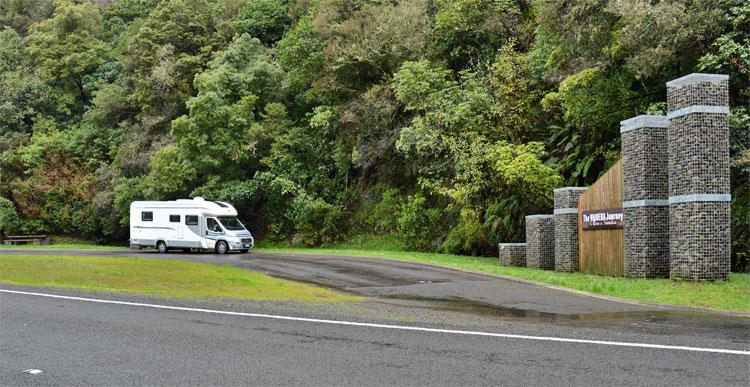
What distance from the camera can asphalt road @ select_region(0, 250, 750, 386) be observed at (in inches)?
261

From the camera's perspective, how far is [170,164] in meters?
41.5

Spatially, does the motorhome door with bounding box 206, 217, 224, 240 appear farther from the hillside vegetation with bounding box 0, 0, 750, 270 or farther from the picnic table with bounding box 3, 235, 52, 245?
the picnic table with bounding box 3, 235, 52, 245

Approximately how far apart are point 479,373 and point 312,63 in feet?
Result: 119

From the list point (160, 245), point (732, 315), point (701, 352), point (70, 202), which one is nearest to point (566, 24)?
point (732, 315)

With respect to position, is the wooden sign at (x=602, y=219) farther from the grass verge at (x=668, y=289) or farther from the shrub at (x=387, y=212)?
the shrub at (x=387, y=212)

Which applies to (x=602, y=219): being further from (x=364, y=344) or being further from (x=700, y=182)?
(x=364, y=344)

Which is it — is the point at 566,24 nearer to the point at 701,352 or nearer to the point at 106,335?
the point at 701,352

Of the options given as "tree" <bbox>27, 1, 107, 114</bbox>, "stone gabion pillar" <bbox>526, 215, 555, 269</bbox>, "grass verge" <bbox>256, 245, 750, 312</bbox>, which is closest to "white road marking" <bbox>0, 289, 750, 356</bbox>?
"grass verge" <bbox>256, 245, 750, 312</bbox>

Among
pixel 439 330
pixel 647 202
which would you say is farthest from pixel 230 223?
pixel 439 330

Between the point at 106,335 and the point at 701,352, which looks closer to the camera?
the point at 701,352

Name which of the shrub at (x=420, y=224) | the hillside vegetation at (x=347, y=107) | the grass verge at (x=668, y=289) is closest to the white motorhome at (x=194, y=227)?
the hillside vegetation at (x=347, y=107)

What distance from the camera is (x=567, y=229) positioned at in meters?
20.6

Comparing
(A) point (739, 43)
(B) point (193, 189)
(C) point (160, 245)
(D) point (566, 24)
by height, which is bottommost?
(C) point (160, 245)

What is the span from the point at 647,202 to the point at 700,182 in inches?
64.8
